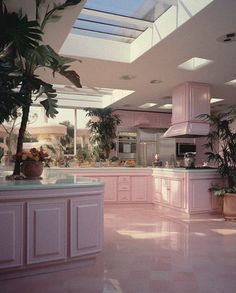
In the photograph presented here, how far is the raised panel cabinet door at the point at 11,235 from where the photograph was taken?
2.62 metres

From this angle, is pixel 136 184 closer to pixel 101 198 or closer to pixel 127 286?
pixel 101 198

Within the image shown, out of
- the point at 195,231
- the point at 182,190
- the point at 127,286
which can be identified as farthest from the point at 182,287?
the point at 182,190

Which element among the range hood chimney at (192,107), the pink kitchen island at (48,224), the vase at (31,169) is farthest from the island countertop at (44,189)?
the range hood chimney at (192,107)

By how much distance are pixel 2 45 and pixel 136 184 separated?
4.85 m

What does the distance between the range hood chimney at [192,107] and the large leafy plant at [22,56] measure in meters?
3.19

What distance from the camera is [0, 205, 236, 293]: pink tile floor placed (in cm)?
254

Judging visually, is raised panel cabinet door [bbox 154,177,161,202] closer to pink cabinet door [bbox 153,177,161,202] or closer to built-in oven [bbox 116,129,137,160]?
pink cabinet door [bbox 153,177,161,202]

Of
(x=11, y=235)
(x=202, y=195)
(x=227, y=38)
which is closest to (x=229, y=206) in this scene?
(x=202, y=195)

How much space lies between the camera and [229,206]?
5.31 meters

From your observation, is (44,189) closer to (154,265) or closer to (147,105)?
(154,265)

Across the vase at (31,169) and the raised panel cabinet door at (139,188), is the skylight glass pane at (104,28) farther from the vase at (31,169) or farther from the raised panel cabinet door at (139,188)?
the raised panel cabinet door at (139,188)

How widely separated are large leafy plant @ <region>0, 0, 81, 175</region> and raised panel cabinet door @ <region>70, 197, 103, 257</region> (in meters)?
0.94

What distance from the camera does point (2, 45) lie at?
2.83 metres

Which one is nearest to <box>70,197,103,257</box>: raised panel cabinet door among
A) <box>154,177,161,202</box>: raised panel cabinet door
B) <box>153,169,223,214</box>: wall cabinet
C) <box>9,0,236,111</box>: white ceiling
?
<box>9,0,236,111</box>: white ceiling
